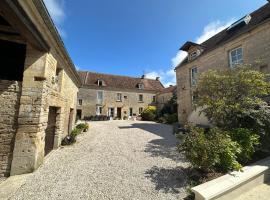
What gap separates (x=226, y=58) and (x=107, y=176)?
424 inches

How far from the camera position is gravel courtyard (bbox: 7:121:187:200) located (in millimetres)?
3836

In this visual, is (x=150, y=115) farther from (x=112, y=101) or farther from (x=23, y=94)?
(x=23, y=94)

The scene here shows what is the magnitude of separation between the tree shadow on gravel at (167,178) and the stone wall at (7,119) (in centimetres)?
413

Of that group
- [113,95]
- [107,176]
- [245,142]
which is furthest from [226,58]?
[113,95]

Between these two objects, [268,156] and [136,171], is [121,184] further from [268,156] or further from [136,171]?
[268,156]

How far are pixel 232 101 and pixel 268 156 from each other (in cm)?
221

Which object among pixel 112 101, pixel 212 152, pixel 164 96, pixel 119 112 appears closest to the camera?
pixel 212 152

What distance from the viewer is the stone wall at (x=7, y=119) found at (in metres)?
4.58

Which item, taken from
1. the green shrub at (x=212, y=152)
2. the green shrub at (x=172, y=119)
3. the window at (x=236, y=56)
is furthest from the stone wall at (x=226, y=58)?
the green shrub at (x=212, y=152)

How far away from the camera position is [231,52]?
35.5ft

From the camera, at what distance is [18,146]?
461 cm

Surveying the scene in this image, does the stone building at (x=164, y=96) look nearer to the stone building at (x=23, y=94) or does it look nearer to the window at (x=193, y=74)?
the window at (x=193, y=74)

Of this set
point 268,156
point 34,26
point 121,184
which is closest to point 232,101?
point 268,156

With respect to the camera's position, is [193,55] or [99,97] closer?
[193,55]
